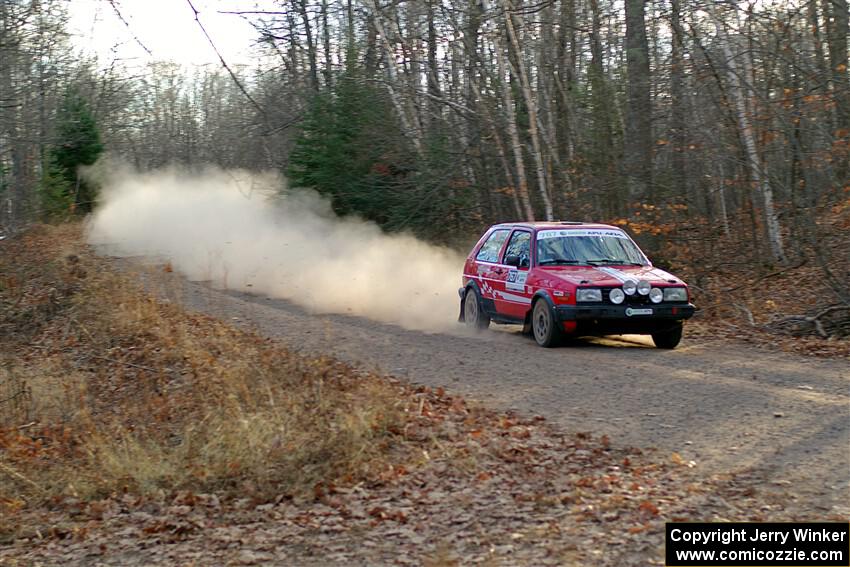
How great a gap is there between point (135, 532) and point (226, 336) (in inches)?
315

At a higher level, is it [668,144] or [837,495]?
[668,144]

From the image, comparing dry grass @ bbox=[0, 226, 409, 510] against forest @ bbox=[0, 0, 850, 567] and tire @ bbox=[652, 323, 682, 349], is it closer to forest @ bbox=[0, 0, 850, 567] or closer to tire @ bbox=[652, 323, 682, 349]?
forest @ bbox=[0, 0, 850, 567]

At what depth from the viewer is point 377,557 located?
582 cm

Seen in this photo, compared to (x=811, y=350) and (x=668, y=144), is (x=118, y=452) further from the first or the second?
(x=668, y=144)

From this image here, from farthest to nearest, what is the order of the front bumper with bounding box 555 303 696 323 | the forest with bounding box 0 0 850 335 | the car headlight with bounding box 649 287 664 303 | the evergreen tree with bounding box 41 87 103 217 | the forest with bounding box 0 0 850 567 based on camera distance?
1. the evergreen tree with bounding box 41 87 103 217
2. the forest with bounding box 0 0 850 335
3. the car headlight with bounding box 649 287 664 303
4. the front bumper with bounding box 555 303 696 323
5. the forest with bounding box 0 0 850 567

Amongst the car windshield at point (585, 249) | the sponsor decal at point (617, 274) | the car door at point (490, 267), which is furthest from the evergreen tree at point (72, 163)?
the sponsor decal at point (617, 274)

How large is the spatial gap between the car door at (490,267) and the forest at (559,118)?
4022mm

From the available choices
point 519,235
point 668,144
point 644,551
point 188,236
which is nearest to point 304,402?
point 644,551

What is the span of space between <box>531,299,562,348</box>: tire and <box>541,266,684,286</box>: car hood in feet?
1.57

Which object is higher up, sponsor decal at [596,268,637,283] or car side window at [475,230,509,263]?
car side window at [475,230,509,263]

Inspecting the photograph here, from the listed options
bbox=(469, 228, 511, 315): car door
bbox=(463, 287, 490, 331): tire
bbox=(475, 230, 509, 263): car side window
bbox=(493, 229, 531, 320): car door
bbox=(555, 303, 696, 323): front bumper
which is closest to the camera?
bbox=(555, 303, 696, 323): front bumper

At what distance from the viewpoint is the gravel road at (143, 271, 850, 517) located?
23.8ft

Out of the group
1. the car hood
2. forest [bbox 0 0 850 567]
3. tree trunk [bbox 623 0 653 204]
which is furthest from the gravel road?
tree trunk [bbox 623 0 653 204]

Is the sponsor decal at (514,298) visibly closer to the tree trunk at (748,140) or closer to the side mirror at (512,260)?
the side mirror at (512,260)
